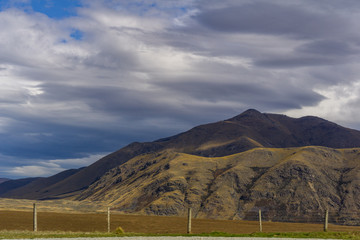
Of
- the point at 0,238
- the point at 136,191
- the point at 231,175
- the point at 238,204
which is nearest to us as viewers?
the point at 0,238

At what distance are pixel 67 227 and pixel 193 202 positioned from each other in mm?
99440

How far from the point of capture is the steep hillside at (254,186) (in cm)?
13675

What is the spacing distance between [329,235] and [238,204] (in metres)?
113

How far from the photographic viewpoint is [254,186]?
149 meters

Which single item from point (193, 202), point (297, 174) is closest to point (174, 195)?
point (193, 202)

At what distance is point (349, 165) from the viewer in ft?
525

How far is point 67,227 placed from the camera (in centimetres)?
4662

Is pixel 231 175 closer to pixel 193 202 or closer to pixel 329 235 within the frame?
pixel 193 202

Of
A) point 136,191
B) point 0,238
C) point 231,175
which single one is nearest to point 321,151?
point 231,175

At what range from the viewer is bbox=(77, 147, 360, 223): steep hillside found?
449 feet

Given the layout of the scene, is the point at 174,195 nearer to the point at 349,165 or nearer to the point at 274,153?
the point at 274,153

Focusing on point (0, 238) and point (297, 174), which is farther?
point (297, 174)

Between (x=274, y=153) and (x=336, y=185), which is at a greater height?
(x=274, y=153)

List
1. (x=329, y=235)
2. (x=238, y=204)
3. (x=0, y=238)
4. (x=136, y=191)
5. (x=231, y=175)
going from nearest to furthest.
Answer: (x=0, y=238), (x=329, y=235), (x=238, y=204), (x=231, y=175), (x=136, y=191)
